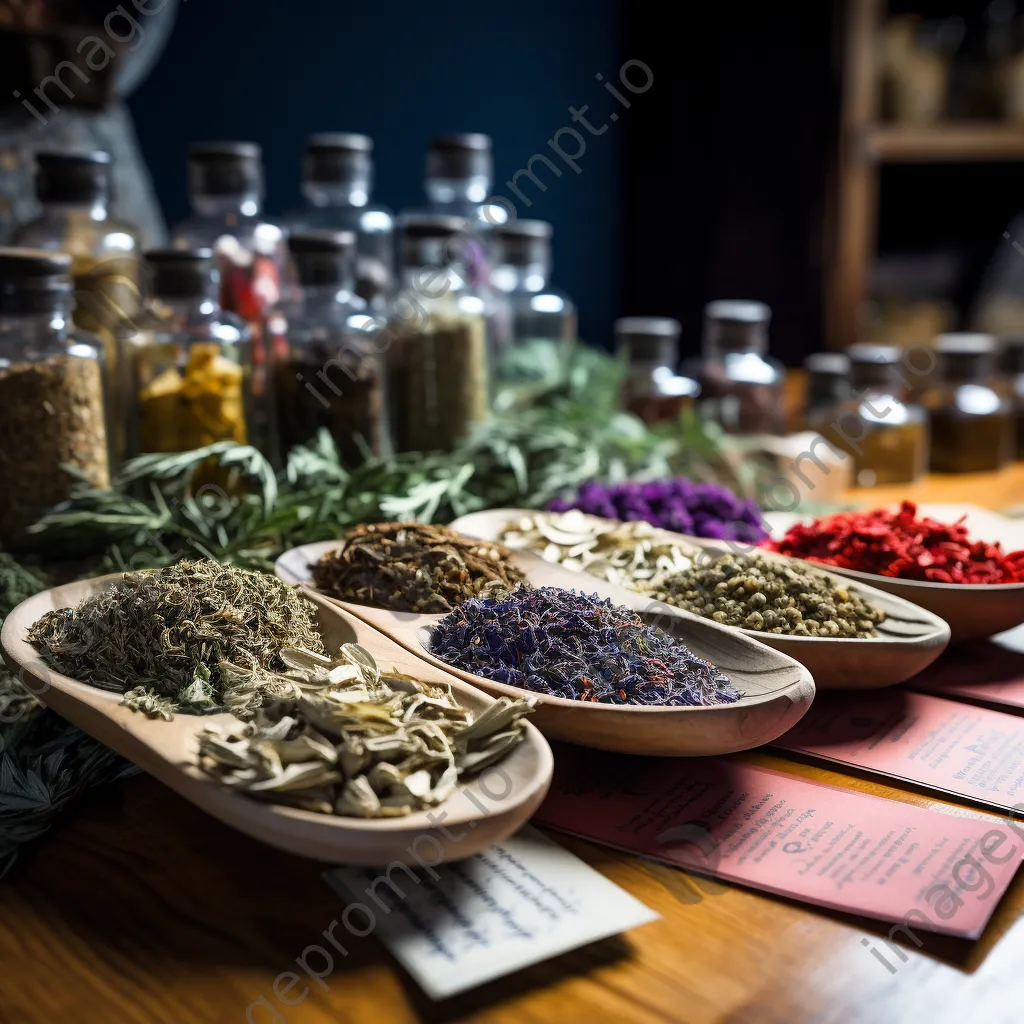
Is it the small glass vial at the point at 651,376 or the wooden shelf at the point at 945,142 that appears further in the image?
the wooden shelf at the point at 945,142

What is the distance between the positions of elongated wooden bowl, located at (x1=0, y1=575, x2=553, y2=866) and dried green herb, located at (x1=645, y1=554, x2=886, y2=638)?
0.86 feet

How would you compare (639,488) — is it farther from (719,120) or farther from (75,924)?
(719,120)

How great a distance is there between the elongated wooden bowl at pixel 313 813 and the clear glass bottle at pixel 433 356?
0.68 metres

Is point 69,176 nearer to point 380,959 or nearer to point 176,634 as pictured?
point 176,634

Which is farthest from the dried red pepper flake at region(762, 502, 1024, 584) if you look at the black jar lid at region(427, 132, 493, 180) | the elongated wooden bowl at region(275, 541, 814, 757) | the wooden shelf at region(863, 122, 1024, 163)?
the wooden shelf at region(863, 122, 1024, 163)

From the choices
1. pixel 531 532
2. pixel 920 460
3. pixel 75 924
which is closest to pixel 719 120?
pixel 920 460

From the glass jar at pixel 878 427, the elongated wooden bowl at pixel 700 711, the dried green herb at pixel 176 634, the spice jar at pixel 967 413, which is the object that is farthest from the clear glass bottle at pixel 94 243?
the spice jar at pixel 967 413

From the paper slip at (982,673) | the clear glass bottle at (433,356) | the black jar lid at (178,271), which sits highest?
the black jar lid at (178,271)

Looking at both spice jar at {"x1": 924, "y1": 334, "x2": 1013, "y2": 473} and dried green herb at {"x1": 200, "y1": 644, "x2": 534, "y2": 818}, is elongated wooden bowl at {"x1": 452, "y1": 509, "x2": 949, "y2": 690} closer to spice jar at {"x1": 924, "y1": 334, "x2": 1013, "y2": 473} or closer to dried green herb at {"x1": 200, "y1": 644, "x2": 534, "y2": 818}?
dried green herb at {"x1": 200, "y1": 644, "x2": 534, "y2": 818}

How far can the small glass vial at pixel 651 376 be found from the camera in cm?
172

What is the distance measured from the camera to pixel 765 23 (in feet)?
9.23

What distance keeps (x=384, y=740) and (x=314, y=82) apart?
210cm

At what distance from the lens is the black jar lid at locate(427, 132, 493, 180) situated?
159 cm

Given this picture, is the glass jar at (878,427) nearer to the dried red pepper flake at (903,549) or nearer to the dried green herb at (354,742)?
A: the dried red pepper flake at (903,549)
